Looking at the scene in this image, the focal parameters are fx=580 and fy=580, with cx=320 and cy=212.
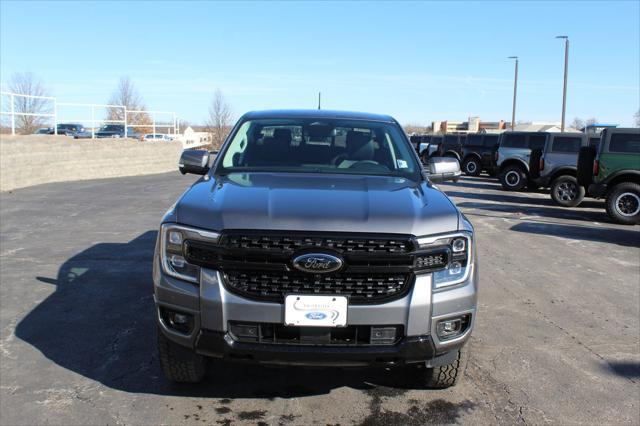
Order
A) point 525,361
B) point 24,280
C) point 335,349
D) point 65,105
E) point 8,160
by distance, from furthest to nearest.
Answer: point 65,105
point 8,160
point 24,280
point 525,361
point 335,349

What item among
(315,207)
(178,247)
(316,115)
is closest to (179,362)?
(178,247)

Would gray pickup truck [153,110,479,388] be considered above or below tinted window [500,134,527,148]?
below

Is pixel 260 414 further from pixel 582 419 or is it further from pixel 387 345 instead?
pixel 582 419

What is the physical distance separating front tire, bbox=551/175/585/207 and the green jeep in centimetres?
261

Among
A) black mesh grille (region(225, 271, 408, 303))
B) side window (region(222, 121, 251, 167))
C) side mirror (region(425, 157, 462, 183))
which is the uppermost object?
side window (region(222, 121, 251, 167))

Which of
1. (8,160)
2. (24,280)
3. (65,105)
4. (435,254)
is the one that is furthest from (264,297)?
(65,105)

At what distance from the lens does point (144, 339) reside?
14.9ft

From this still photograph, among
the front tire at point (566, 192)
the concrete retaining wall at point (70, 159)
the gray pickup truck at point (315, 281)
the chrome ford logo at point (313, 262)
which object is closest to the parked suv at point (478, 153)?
the front tire at point (566, 192)

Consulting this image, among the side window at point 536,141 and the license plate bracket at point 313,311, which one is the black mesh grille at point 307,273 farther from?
the side window at point 536,141

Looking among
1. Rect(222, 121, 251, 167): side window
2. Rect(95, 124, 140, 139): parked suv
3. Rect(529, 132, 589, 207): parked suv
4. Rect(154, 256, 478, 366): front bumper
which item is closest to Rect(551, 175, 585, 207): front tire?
Rect(529, 132, 589, 207): parked suv

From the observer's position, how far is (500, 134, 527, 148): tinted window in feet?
→ 64.5

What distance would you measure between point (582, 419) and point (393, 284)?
150cm

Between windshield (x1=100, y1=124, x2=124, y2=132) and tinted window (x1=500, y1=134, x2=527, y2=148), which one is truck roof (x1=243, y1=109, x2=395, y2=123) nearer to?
tinted window (x1=500, y1=134, x2=527, y2=148)

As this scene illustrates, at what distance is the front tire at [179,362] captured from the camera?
340 cm
